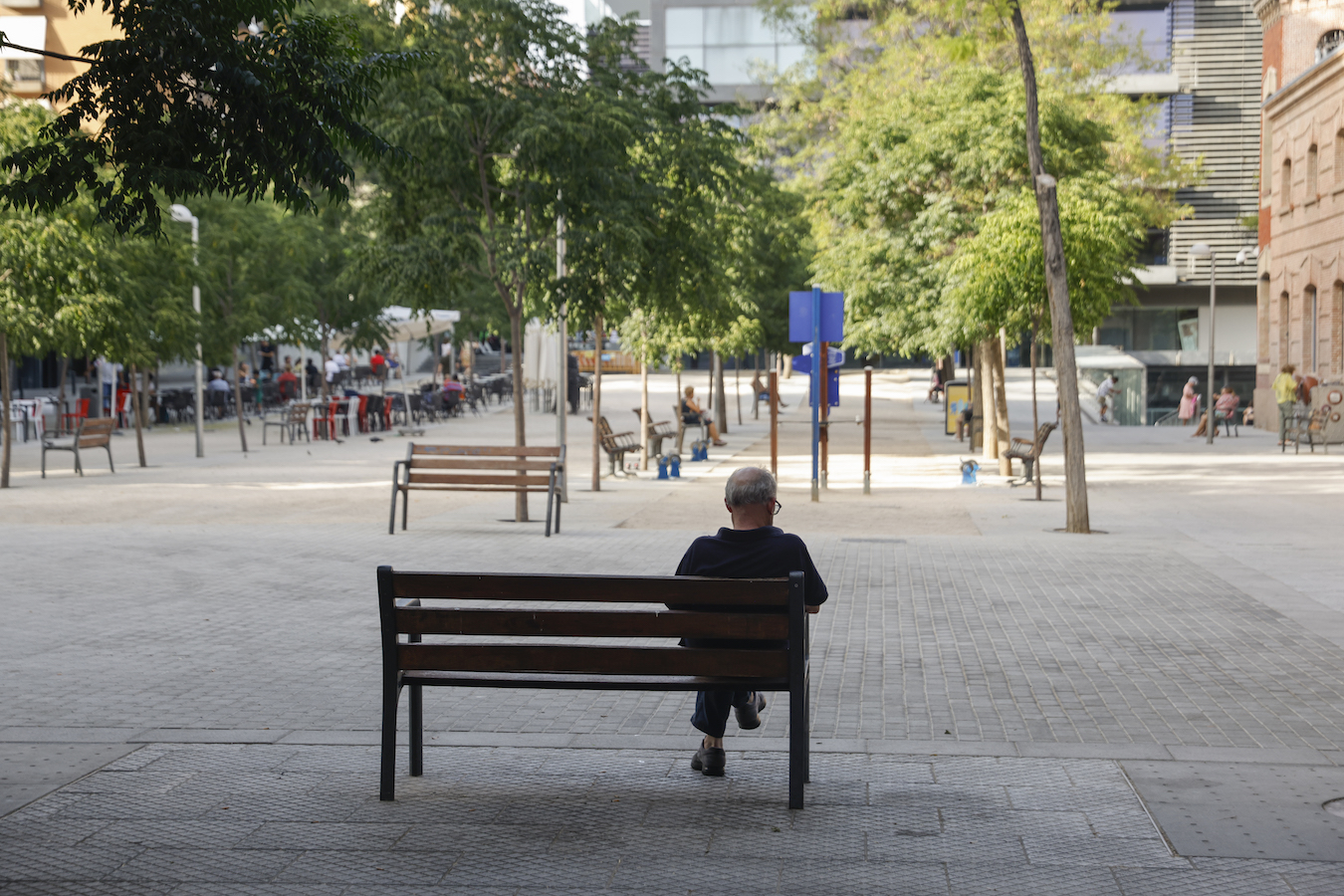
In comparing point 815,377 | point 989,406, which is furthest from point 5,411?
point 989,406

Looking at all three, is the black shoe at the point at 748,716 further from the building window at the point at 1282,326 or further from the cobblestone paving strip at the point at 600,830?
the building window at the point at 1282,326

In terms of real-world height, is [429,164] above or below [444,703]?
above

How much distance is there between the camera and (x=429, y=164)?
14.8 metres

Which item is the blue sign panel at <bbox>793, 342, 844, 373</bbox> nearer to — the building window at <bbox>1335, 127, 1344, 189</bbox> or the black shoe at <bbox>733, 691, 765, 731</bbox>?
the black shoe at <bbox>733, 691, 765, 731</bbox>

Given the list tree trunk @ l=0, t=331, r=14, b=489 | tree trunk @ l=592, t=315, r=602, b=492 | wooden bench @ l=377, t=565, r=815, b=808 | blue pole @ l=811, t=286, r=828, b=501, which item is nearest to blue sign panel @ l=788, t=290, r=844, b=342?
blue pole @ l=811, t=286, r=828, b=501

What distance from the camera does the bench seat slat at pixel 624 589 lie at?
4.86 m

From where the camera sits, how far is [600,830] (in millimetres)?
4648

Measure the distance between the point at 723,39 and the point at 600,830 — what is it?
62.2 m

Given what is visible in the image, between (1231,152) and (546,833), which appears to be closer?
(546,833)

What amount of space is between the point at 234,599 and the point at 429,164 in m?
6.35

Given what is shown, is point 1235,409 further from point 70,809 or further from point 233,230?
point 70,809

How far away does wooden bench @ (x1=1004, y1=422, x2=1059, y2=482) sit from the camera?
62.5ft

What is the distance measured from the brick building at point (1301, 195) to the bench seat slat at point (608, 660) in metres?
32.1

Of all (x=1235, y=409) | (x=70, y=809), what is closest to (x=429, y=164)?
(x=70, y=809)
